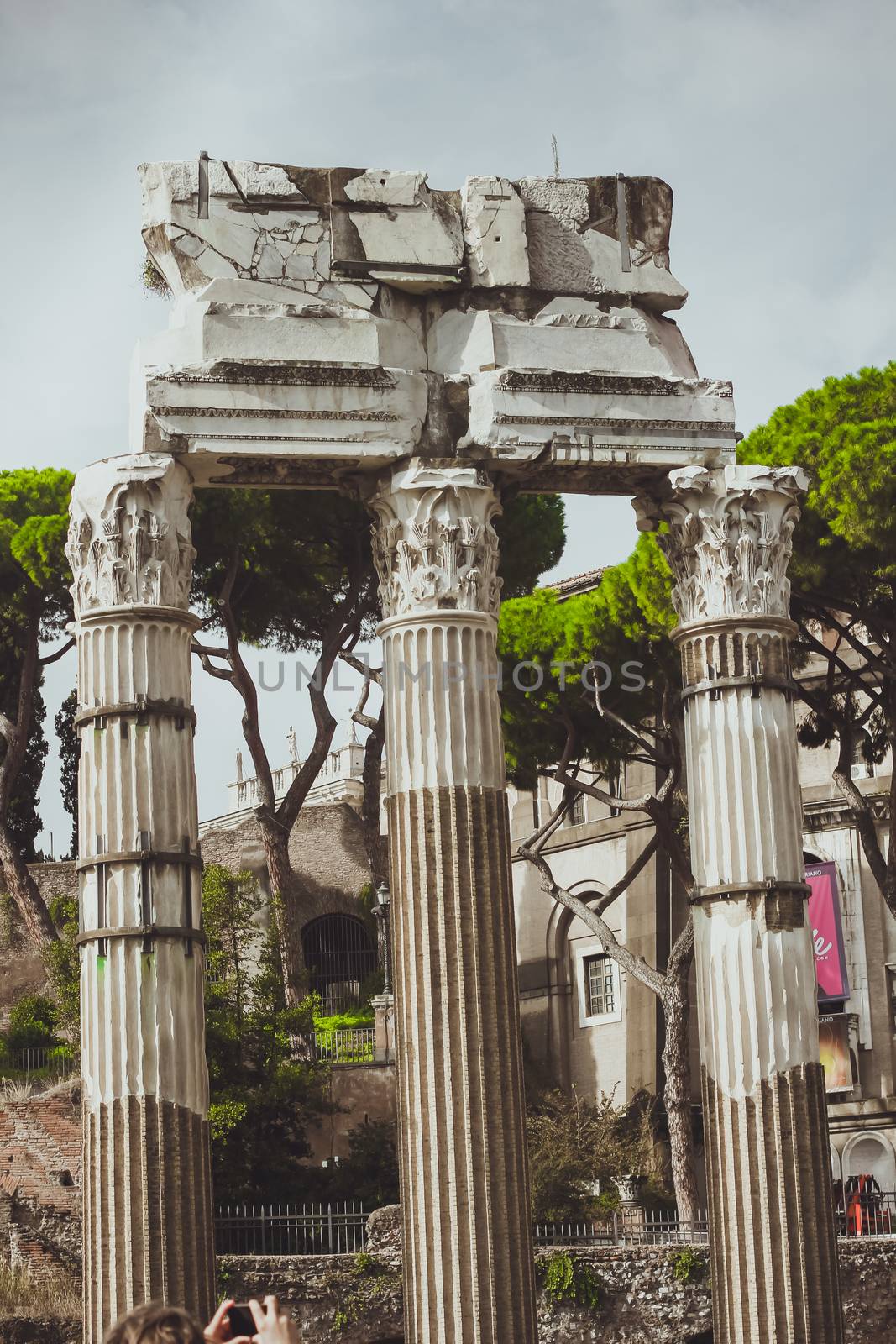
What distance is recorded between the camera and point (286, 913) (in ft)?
99.0

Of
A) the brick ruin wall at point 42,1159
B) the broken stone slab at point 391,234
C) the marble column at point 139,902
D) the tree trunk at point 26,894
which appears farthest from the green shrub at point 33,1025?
the broken stone slab at point 391,234

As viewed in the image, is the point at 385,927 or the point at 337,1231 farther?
the point at 385,927

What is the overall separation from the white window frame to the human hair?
2885cm

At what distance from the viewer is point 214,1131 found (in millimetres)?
24203

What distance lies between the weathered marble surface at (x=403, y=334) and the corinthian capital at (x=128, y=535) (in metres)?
0.28

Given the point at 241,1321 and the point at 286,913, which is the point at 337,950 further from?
the point at 241,1321

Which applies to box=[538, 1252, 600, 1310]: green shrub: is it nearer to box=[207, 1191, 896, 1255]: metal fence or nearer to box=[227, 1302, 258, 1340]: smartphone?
box=[207, 1191, 896, 1255]: metal fence

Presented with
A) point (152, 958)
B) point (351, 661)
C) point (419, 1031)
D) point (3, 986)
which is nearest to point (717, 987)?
point (419, 1031)

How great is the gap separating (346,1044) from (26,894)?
526cm

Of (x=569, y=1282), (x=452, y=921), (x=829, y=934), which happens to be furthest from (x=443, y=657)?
(x=829, y=934)

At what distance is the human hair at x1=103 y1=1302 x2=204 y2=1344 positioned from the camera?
16.7ft

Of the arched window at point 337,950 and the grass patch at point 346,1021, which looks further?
the arched window at point 337,950

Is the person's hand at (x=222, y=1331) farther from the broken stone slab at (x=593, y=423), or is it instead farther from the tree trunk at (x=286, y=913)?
the tree trunk at (x=286, y=913)

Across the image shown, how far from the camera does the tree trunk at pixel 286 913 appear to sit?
29938 millimetres
